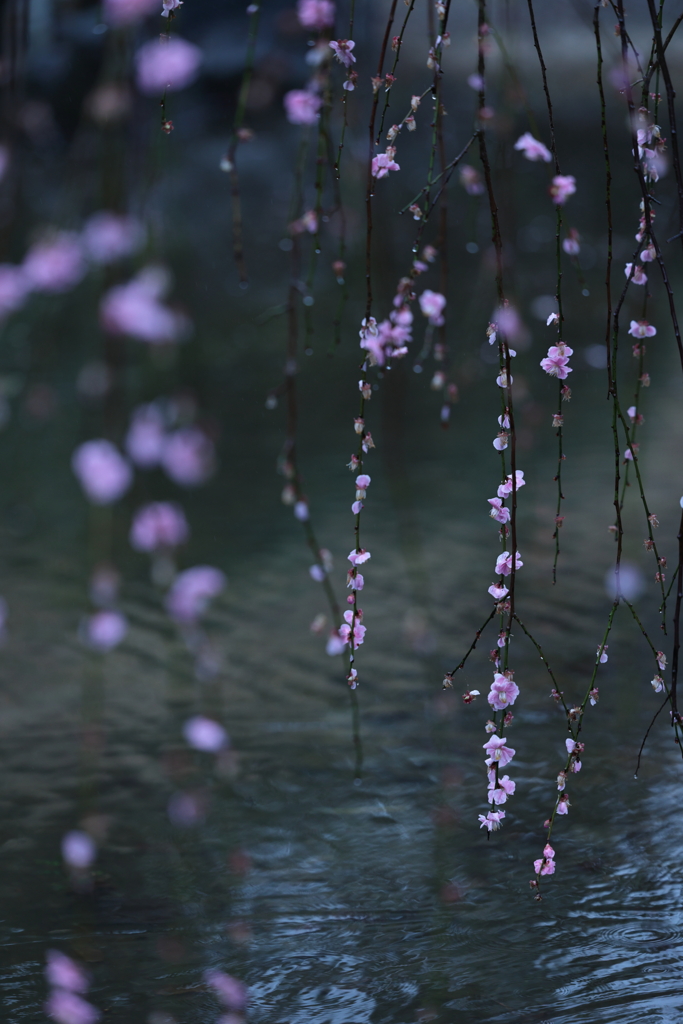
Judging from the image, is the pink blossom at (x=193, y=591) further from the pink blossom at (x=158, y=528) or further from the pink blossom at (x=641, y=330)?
the pink blossom at (x=641, y=330)

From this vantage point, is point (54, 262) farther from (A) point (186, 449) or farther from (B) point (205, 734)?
(B) point (205, 734)

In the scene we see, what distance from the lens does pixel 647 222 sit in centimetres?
76

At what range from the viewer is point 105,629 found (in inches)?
69.7

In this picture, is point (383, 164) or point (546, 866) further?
point (383, 164)

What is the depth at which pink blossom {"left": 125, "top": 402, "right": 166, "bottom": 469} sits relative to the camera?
0.99 meters

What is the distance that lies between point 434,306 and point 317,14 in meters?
0.34

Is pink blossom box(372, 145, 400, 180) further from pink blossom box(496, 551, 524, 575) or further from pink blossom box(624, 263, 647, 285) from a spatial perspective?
pink blossom box(496, 551, 524, 575)

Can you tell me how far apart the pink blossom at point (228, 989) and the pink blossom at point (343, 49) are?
86cm

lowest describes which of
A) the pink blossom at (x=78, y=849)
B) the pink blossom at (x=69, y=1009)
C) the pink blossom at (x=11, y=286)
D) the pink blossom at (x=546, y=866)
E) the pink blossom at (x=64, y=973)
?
the pink blossom at (x=546, y=866)

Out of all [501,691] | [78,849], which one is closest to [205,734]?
[78,849]

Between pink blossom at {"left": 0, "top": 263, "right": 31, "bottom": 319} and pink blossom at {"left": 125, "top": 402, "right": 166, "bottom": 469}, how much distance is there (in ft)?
0.52

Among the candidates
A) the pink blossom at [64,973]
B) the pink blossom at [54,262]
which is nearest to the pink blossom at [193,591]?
the pink blossom at [64,973]

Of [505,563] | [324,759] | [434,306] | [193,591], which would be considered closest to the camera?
[505,563]

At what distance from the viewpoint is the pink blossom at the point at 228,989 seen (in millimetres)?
1020
